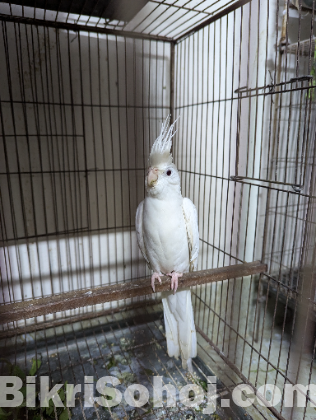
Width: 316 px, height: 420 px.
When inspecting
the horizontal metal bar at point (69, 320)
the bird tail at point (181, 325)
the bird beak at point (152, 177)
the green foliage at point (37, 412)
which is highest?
the bird beak at point (152, 177)

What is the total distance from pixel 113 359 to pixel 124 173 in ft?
4.26

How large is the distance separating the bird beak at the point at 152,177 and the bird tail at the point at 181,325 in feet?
2.10

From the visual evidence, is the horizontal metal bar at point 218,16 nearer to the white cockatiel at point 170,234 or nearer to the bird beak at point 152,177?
the white cockatiel at point 170,234

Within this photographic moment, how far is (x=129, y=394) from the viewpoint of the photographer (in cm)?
159

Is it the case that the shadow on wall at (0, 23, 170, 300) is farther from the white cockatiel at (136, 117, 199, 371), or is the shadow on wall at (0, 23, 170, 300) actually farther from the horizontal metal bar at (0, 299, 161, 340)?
the white cockatiel at (136, 117, 199, 371)

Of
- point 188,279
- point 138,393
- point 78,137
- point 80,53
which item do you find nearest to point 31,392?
point 138,393

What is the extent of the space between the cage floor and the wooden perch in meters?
0.74

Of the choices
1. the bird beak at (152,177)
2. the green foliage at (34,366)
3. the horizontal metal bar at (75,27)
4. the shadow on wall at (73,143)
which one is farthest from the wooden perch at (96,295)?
the horizontal metal bar at (75,27)

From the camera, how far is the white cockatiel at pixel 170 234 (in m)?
1.33

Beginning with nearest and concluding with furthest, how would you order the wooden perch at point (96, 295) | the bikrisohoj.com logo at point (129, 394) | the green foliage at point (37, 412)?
the wooden perch at point (96, 295) → the green foliage at point (37, 412) → the bikrisohoj.com logo at point (129, 394)

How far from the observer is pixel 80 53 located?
1956 millimetres

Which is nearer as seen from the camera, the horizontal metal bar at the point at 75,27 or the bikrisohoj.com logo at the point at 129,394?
the bikrisohoj.com logo at the point at 129,394

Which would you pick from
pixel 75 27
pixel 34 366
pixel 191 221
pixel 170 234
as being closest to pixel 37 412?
pixel 34 366

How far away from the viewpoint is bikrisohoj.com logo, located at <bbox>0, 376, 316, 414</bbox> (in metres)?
1.51
